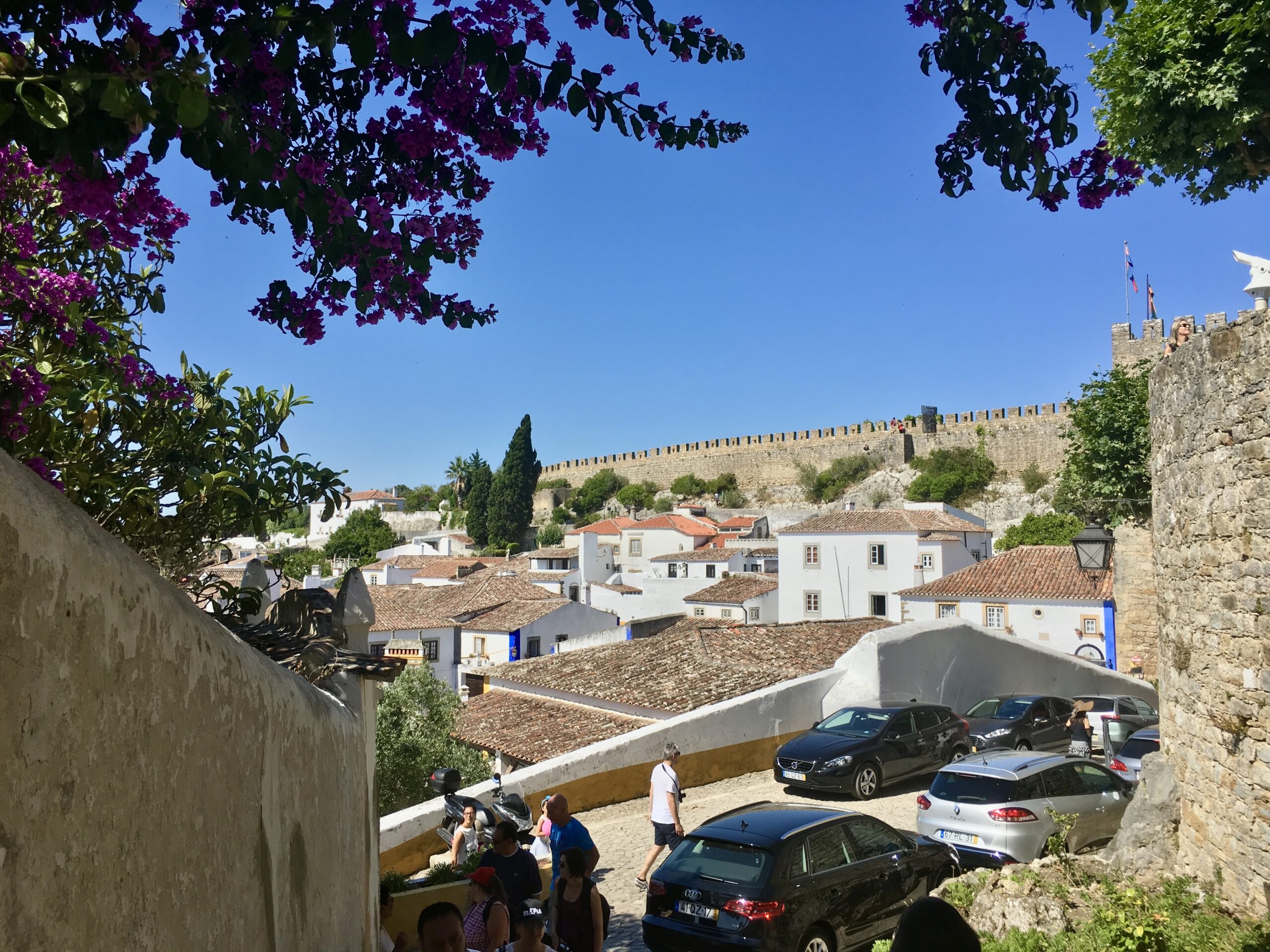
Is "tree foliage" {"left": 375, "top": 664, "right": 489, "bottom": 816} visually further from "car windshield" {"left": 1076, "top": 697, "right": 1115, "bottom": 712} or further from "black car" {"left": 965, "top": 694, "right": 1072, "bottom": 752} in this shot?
"car windshield" {"left": 1076, "top": 697, "right": 1115, "bottom": 712}

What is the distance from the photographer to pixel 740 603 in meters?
42.5

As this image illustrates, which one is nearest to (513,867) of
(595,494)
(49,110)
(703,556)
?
(49,110)

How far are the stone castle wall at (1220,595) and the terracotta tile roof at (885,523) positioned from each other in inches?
1366

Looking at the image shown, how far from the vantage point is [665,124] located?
3.53 meters

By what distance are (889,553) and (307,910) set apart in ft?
130

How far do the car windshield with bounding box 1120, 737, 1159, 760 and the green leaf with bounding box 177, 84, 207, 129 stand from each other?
44.4 feet

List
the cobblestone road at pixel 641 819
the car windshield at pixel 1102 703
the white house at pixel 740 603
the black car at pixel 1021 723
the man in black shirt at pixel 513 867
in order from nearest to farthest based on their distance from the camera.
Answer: the man in black shirt at pixel 513 867, the cobblestone road at pixel 641 819, the black car at pixel 1021 723, the car windshield at pixel 1102 703, the white house at pixel 740 603

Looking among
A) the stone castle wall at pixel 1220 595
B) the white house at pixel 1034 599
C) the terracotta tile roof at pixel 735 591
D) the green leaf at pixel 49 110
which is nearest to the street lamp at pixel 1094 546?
the stone castle wall at pixel 1220 595

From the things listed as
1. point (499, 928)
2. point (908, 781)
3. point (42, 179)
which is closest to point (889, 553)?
point (908, 781)

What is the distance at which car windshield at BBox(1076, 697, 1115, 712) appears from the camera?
1739cm

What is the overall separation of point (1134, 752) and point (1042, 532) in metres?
36.4

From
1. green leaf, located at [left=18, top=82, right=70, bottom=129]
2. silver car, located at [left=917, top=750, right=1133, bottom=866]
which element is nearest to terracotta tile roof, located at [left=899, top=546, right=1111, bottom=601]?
silver car, located at [left=917, top=750, right=1133, bottom=866]

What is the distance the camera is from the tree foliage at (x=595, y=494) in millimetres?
86562

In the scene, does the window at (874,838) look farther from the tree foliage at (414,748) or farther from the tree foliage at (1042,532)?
the tree foliage at (1042,532)
